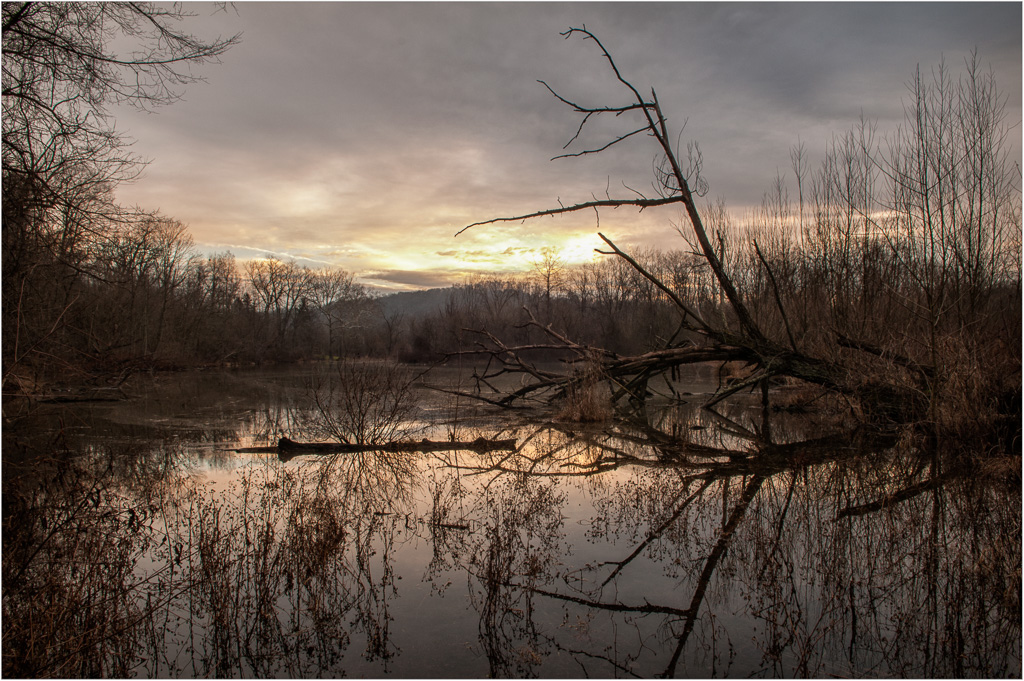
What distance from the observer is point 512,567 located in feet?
13.8

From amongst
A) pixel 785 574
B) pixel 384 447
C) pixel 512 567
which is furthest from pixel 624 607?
pixel 384 447

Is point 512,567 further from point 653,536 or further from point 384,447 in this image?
point 384,447

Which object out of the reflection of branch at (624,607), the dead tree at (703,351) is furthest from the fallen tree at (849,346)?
the reflection of branch at (624,607)

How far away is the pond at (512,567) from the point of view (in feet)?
10.1

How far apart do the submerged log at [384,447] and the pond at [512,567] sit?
548 millimetres

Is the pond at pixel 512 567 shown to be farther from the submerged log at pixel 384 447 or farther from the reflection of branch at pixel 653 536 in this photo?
the submerged log at pixel 384 447

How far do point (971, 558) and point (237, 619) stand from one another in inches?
197

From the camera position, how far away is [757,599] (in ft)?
11.9

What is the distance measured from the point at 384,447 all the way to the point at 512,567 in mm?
4734

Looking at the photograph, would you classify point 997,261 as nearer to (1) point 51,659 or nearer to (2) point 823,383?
(2) point 823,383

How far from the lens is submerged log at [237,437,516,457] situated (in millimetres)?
8312

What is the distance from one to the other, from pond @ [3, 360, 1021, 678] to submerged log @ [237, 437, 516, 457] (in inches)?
21.6

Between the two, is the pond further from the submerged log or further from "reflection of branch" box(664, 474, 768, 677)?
the submerged log

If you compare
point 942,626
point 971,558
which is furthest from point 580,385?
point 942,626
